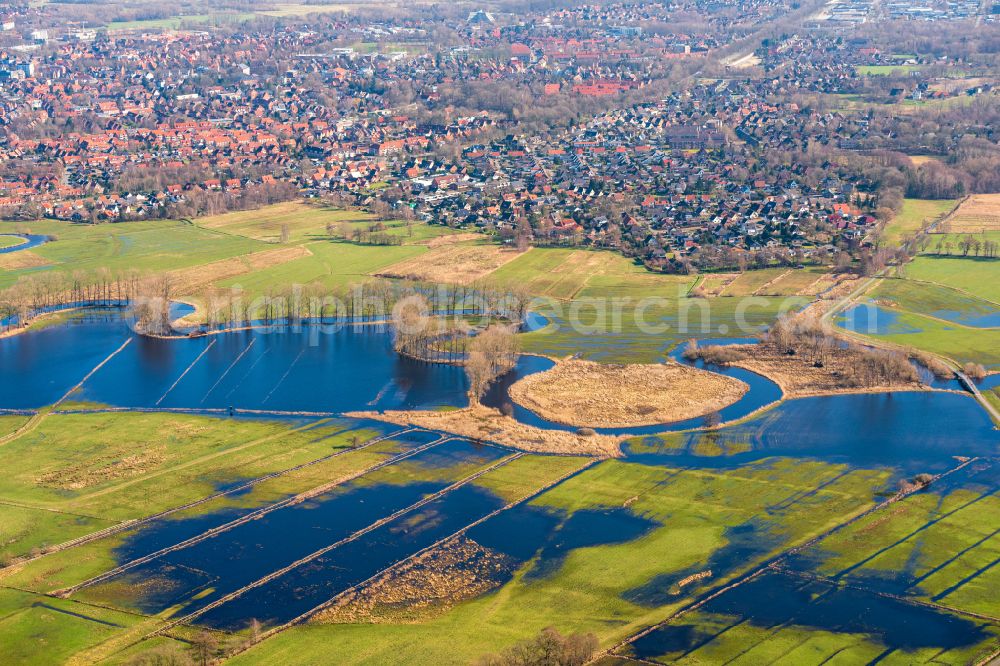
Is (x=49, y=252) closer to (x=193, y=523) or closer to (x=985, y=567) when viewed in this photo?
(x=193, y=523)

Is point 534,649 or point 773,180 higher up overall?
point 773,180

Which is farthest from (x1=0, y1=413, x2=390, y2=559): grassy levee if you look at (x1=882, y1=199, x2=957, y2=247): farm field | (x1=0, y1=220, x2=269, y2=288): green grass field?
(x1=882, y1=199, x2=957, y2=247): farm field

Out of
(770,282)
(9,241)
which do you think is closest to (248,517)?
(770,282)

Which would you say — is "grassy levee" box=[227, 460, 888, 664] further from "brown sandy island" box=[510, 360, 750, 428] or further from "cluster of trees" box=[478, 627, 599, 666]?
"brown sandy island" box=[510, 360, 750, 428]

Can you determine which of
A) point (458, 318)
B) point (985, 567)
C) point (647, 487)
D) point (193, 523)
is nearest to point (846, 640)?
point (985, 567)

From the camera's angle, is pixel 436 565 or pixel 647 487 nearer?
pixel 436 565

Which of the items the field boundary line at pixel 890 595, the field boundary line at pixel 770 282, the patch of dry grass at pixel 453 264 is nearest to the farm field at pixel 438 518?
the field boundary line at pixel 890 595

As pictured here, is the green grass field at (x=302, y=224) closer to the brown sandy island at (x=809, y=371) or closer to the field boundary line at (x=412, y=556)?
the brown sandy island at (x=809, y=371)

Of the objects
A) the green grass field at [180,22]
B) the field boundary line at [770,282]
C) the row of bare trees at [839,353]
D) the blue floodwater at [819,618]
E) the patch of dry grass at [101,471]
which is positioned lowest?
the blue floodwater at [819,618]
